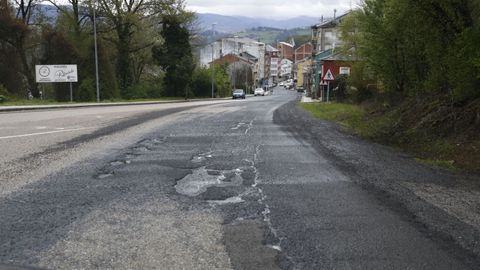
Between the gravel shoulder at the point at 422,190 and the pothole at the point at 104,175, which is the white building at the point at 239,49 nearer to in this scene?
the gravel shoulder at the point at 422,190

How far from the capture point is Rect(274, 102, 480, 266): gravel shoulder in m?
5.48

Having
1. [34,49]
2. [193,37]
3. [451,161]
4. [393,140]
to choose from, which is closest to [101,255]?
[451,161]

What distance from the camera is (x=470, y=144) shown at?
11.4m

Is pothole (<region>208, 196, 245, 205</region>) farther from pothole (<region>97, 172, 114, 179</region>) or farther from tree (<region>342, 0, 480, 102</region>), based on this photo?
tree (<region>342, 0, 480, 102</region>)

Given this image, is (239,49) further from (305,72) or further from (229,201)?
(229,201)

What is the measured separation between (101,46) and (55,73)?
857 centimetres

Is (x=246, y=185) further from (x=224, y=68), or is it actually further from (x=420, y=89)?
(x=224, y=68)

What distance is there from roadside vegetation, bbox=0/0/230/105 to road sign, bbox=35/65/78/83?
8.35 ft

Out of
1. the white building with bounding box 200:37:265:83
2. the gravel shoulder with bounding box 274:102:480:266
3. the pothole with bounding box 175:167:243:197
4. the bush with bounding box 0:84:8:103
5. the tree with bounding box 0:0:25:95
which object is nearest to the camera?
the gravel shoulder with bounding box 274:102:480:266

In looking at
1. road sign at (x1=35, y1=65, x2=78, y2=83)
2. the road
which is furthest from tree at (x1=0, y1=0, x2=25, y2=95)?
the road

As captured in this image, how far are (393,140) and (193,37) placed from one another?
5724 cm

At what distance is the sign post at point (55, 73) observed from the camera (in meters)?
43.9

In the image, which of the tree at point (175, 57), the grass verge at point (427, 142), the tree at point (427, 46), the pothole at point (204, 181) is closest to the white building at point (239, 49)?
the tree at point (175, 57)

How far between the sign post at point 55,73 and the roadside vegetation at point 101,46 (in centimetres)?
254
